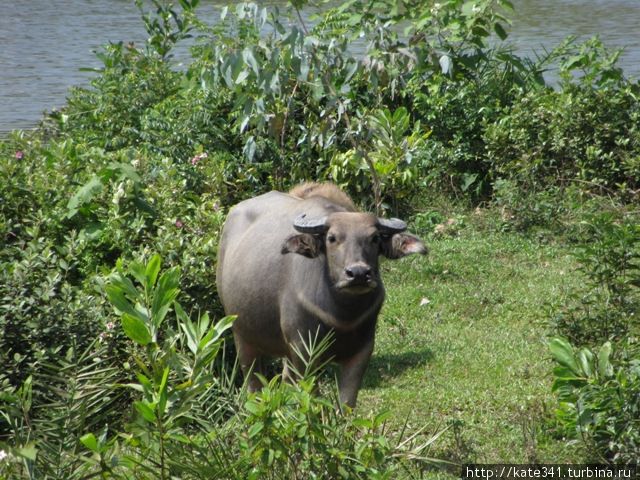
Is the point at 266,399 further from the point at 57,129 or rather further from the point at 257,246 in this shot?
the point at 57,129

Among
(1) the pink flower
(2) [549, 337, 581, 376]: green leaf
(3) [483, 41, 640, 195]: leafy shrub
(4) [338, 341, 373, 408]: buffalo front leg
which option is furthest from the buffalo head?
(3) [483, 41, 640, 195]: leafy shrub

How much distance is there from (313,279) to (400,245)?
42cm

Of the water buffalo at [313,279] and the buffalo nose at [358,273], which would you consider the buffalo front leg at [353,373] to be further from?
the buffalo nose at [358,273]

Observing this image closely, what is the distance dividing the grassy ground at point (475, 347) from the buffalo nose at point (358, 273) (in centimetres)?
65

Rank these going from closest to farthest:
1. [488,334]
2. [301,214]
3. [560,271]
Answer: [301,214]
[488,334]
[560,271]

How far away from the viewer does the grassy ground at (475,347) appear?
16.0 feet

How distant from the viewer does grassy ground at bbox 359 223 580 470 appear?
16.0 feet

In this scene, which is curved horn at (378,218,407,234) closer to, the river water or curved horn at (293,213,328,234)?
curved horn at (293,213,328,234)

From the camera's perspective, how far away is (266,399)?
320cm

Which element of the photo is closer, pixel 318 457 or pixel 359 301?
pixel 318 457

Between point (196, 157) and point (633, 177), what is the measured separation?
322 centimetres

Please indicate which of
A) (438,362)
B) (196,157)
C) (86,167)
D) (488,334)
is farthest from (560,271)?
(86,167)

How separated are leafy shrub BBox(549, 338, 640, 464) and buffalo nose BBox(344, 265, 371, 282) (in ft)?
2.67

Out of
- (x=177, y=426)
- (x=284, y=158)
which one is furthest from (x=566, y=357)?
(x=284, y=158)
